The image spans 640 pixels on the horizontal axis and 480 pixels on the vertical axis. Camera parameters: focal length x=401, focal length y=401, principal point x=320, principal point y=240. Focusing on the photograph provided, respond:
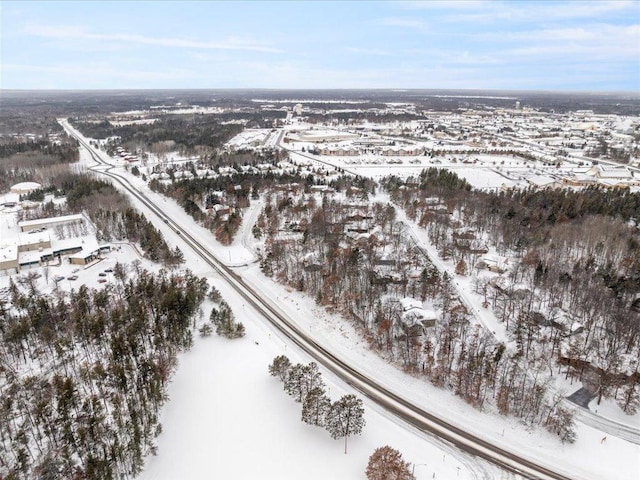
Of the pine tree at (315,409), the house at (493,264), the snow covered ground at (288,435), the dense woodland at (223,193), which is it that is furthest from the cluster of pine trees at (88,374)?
the house at (493,264)

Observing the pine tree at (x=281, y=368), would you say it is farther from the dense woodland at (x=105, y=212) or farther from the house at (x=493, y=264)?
the house at (x=493, y=264)

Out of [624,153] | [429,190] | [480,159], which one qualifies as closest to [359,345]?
[429,190]

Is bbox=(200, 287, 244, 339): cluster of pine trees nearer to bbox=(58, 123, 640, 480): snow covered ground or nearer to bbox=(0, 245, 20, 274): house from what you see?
bbox=(58, 123, 640, 480): snow covered ground

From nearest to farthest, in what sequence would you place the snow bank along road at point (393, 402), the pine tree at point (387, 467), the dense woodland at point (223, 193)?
1. the pine tree at point (387, 467)
2. the snow bank along road at point (393, 402)
3. the dense woodland at point (223, 193)

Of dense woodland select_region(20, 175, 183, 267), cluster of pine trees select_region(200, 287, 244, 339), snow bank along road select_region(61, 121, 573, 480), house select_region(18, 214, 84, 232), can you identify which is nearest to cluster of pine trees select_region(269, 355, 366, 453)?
snow bank along road select_region(61, 121, 573, 480)

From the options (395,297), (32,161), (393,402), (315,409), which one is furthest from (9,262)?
(32,161)

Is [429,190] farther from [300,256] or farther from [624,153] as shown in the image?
[624,153]
